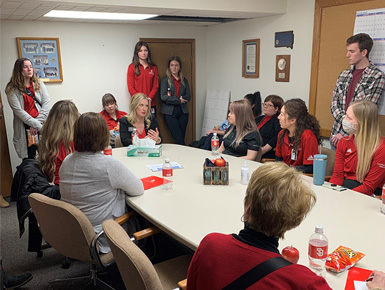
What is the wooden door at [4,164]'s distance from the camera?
4.46 metres

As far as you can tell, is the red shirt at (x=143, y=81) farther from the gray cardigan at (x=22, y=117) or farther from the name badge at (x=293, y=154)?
the name badge at (x=293, y=154)

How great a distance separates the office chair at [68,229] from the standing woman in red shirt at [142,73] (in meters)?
3.55

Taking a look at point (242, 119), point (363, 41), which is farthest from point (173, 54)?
point (363, 41)

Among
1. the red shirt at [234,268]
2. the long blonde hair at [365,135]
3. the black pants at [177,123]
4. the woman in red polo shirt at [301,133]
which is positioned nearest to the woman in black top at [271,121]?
the woman in red polo shirt at [301,133]

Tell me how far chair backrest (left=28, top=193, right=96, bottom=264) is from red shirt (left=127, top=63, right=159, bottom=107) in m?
3.69

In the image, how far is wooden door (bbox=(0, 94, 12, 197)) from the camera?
4.46 metres

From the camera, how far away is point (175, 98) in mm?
5770

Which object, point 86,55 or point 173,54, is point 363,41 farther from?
point 86,55

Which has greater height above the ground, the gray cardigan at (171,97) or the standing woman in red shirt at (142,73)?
the standing woman in red shirt at (142,73)

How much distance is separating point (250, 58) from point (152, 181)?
338 cm

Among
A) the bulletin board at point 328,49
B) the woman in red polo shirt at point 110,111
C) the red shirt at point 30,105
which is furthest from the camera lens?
the woman in red polo shirt at point 110,111

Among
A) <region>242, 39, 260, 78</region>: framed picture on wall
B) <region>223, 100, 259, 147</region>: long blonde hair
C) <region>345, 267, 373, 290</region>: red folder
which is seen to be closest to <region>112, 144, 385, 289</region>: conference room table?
<region>345, 267, 373, 290</region>: red folder

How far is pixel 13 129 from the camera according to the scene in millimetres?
4668

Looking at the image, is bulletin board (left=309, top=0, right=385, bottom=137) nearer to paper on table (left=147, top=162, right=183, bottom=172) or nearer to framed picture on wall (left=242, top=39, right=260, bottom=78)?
framed picture on wall (left=242, top=39, right=260, bottom=78)
